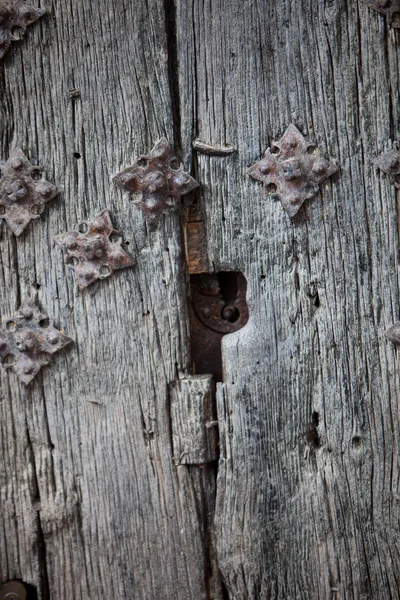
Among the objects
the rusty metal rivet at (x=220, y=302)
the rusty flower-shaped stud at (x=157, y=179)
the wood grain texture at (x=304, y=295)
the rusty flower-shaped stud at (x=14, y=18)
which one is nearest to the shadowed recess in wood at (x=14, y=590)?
the wood grain texture at (x=304, y=295)

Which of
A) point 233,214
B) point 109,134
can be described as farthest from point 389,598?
point 109,134

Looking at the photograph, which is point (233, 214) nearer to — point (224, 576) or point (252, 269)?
point (252, 269)

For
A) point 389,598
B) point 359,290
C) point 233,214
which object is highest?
point 233,214

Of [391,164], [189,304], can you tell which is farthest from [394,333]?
[189,304]

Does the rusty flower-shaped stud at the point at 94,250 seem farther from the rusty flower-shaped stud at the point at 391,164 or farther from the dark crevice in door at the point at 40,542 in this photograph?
the rusty flower-shaped stud at the point at 391,164

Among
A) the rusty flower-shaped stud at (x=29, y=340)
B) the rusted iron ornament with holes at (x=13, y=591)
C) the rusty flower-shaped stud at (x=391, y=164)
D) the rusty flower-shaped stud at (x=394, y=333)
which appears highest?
the rusty flower-shaped stud at (x=391, y=164)
